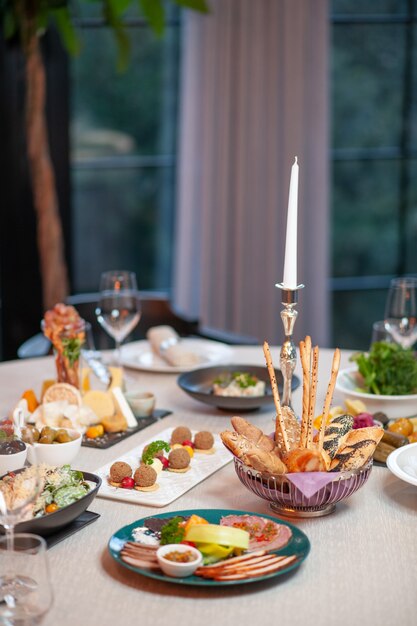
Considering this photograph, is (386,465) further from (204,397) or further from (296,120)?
(296,120)

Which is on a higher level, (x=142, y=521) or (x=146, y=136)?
(x=146, y=136)

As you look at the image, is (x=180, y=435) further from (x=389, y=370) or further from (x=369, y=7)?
(x=369, y=7)

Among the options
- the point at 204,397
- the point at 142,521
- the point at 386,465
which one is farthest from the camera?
the point at 204,397

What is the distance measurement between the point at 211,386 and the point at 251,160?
2312mm

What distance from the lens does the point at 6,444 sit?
1524 mm

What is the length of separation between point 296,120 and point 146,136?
2.41ft

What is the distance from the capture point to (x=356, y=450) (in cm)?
144

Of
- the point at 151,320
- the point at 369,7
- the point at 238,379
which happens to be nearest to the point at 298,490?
the point at 238,379

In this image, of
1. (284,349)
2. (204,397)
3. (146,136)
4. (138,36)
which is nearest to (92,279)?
(146,136)

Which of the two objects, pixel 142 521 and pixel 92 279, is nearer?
pixel 142 521

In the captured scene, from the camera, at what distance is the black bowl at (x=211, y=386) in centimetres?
201

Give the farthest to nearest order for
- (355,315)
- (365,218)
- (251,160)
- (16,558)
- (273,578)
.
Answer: (355,315)
(365,218)
(251,160)
(273,578)
(16,558)

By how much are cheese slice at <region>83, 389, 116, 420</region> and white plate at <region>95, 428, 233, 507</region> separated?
14 cm

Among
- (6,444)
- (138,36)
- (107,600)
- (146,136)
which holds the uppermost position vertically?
(138,36)
